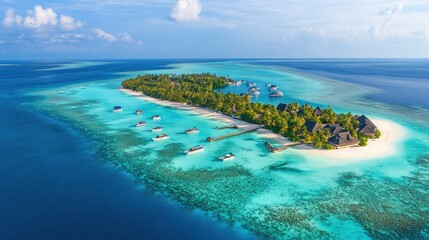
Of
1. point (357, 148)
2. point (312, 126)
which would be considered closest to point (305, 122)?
point (312, 126)

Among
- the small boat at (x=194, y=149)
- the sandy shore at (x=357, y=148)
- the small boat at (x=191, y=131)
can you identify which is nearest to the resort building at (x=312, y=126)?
the sandy shore at (x=357, y=148)

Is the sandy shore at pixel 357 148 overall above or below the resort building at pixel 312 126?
below

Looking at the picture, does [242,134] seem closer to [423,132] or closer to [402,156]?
[402,156]

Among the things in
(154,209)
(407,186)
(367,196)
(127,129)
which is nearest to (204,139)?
(127,129)

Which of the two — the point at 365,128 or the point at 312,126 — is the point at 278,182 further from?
the point at 365,128

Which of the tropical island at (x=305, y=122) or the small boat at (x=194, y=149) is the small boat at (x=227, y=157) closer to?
the small boat at (x=194, y=149)

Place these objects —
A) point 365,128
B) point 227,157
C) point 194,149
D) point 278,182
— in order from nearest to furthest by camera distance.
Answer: point 278,182
point 227,157
point 194,149
point 365,128

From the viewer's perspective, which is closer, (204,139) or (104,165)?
(104,165)
